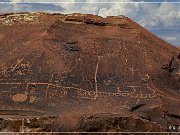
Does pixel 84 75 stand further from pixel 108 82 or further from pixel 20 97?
pixel 20 97

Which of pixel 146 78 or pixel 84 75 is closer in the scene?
pixel 84 75

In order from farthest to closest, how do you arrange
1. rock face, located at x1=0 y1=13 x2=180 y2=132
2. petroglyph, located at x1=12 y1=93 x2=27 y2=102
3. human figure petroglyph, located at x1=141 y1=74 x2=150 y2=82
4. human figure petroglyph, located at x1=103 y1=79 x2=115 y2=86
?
1. human figure petroglyph, located at x1=141 y1=74 x2=150 y2=82
2. human figure petroglyph, located at x1=103 y1=79 x2=115 y2=86
3. petroglyph, located at x1=12 y1=93 x2=27 y2=102
4. rock face, located at x1=0 y1=13 x2=180 y2=132

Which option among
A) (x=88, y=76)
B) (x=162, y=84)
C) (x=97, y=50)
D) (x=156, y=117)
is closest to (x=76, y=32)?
(x=97, y=50)

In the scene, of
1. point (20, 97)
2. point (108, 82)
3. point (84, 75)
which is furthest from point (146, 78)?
point (20, 97)

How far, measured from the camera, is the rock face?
1600 centimetres

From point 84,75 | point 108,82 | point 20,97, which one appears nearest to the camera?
point 20,97

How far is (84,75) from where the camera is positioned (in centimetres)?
1895

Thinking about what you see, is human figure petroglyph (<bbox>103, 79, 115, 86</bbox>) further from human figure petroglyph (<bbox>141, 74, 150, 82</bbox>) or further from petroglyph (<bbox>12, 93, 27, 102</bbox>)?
petroglyph (<bbox>12, 93, 27, 102</bbox>)

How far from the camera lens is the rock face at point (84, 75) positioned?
16.0 metres

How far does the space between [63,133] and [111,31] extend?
7.47 metres

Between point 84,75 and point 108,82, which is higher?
point 84,75

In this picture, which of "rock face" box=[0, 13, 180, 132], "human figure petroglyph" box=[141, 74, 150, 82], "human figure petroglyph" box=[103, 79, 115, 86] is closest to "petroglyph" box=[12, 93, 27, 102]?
"rock face" box=[0, 13, 180, 132]

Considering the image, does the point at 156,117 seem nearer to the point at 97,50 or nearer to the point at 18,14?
the point at 97,50

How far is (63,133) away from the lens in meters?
15.3
